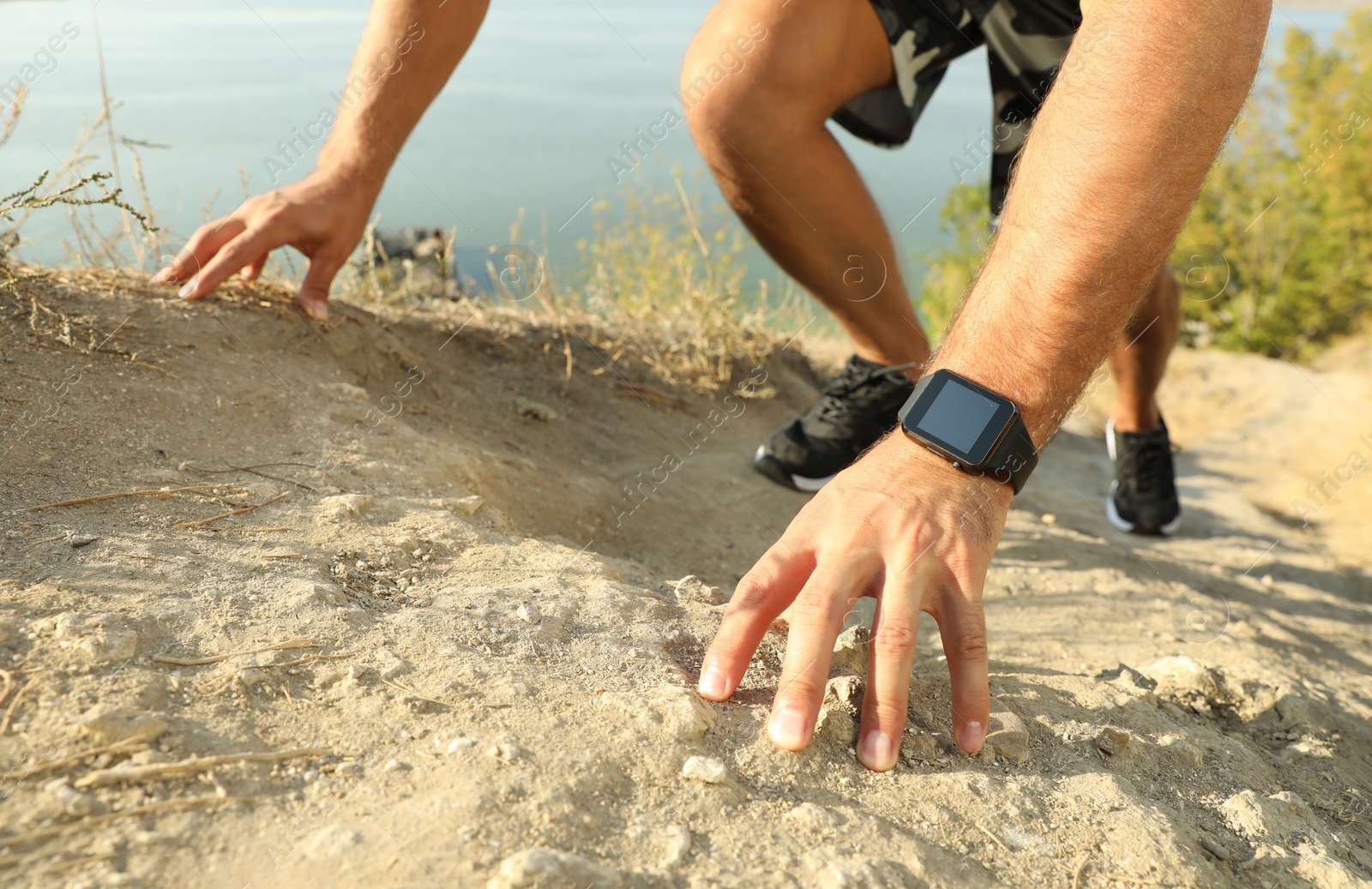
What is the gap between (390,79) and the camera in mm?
2137

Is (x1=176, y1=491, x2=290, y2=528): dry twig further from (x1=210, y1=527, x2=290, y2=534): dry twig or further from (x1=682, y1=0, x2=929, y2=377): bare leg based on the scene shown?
(x1=682, y1=0, x2=929, y2=377): bare leg

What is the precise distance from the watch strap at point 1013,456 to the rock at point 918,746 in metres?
0.40

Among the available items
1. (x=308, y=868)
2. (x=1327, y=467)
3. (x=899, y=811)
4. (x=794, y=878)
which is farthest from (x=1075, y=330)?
(x=1327, y=467)

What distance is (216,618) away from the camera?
124cm

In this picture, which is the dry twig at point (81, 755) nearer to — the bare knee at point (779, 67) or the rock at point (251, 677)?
the rock at point (251, 677)

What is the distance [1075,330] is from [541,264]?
2.10m

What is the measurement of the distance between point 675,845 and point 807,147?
1936 millimetres

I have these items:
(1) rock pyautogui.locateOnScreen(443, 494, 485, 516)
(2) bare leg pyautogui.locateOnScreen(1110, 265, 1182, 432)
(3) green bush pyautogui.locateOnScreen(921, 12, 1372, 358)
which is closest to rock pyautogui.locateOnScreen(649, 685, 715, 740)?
(1) rock pyautogui.locateOnScreen(443, 494, 485, 516)

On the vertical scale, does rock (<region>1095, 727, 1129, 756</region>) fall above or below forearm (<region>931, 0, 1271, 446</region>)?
below

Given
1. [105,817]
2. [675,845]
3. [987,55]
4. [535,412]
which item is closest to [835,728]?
[675,845]

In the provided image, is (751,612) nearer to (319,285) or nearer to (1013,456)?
(1013,456)

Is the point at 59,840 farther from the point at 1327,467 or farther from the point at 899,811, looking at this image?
the point at 1327,467

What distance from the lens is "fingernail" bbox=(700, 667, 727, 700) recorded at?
4.10 feet

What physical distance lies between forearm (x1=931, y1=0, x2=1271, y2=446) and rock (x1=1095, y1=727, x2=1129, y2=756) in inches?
19.3
